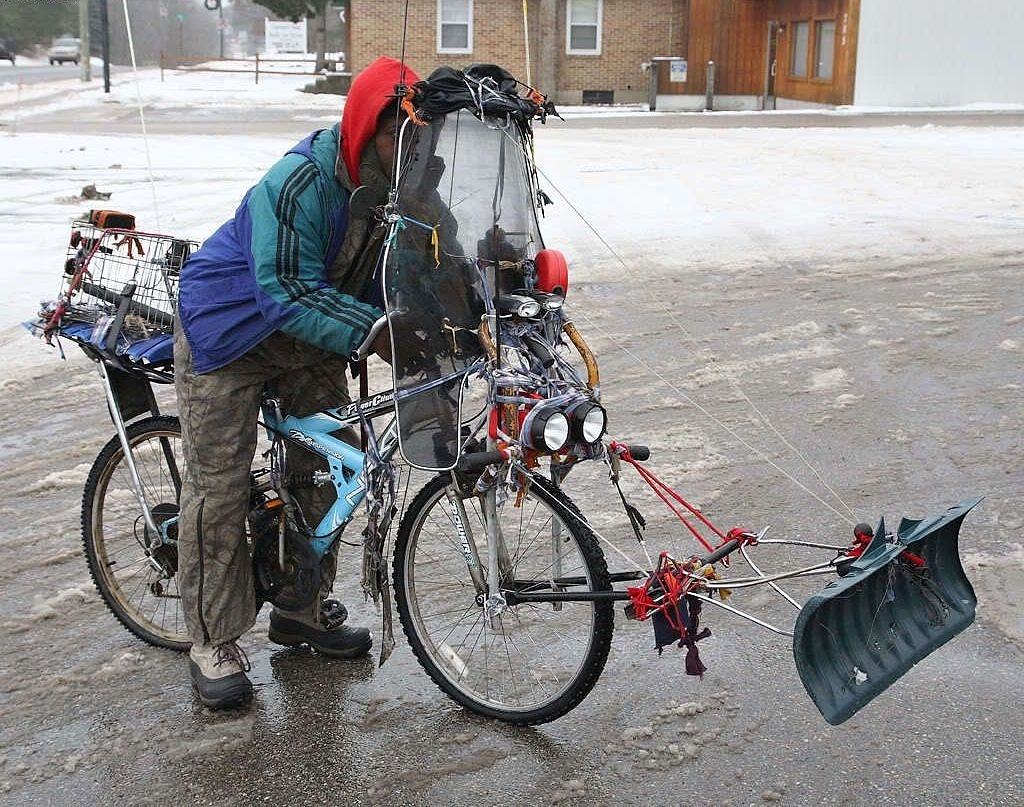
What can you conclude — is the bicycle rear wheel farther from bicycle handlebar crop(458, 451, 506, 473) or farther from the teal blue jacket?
bicycle handlebar crop(458, 451, 506, 473)

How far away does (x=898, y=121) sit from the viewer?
25.0m

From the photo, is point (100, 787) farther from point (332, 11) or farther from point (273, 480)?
point (332, 11)

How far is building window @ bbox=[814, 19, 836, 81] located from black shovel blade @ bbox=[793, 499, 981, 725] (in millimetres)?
29450

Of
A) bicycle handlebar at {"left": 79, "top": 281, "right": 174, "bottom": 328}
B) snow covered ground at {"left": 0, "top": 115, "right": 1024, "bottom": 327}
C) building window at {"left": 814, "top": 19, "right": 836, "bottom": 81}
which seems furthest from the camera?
building window at {"left": 814, "top": 19, "right": 836, "bottom": 81}

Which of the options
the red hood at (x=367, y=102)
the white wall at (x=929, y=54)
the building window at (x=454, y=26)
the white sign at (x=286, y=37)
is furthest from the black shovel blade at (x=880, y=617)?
the white sign at (x=286, y=37)

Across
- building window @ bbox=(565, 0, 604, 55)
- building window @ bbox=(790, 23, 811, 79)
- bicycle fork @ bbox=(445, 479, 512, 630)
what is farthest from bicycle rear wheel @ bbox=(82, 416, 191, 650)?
building window @ bbox=(565, 0, 604, 55)

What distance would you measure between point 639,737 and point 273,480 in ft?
4.70

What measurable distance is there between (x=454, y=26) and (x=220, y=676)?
3384cm

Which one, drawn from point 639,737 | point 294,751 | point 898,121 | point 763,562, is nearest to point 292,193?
point 294,751

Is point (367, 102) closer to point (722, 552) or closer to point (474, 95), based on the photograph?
point (474, 95)

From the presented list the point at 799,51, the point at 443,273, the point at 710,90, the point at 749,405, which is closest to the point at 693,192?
the point at 749,405

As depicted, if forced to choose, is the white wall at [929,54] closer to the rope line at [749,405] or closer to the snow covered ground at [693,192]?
the snow covered ground at [693,192]

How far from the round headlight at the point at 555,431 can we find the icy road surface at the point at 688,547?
99 cm

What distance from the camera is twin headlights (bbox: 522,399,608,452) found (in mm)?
3314
